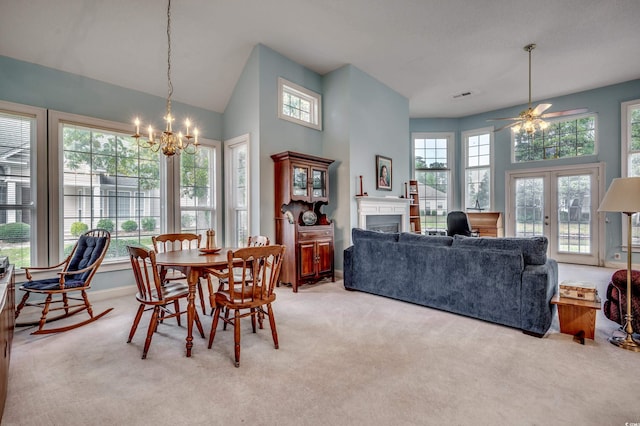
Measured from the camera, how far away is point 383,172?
5906 millimetres

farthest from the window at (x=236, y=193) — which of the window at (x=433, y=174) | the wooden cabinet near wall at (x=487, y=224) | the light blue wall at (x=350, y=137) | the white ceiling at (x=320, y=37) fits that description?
the wooden cabinet near wall at (x=487, y=224)

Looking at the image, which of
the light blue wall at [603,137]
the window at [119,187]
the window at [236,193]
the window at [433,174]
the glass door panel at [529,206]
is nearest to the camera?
the window at [119,187]

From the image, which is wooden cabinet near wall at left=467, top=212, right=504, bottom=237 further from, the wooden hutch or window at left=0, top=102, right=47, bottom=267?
window at left=0, top=102, right=47, bottom=267

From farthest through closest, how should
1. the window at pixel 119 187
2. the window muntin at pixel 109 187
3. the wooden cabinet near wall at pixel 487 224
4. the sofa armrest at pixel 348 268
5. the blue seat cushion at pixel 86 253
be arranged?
the wooden cabinet near wall at pixel 487 224 < the sofa armrest at pixel 348 268 < the window muntin at pixel 109 187 < the window at pixel 119 187 < the blue seat cushion at pixel 86 253

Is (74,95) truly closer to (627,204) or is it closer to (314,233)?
(314,233)

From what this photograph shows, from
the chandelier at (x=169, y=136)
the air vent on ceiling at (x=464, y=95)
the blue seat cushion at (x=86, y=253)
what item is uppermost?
the air vent on ceiling at (x=464, y=95)

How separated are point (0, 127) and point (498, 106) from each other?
8.74 metres

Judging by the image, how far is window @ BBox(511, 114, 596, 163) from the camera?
632 cm

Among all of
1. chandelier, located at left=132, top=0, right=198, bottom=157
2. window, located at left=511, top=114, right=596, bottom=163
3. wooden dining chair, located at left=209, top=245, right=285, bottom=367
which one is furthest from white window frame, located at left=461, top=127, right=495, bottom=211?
wooden dining chair, located at left=209, top=245, right=285, bottom=367

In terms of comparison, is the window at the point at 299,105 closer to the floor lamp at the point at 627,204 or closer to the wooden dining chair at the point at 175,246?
the wooden dining chair at the point at 175,246

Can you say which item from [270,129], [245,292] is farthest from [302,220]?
[245,292]

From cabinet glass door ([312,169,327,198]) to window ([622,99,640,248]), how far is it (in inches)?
226

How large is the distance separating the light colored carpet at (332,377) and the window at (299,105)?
10.9 feet

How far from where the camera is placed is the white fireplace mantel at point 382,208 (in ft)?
17.3
